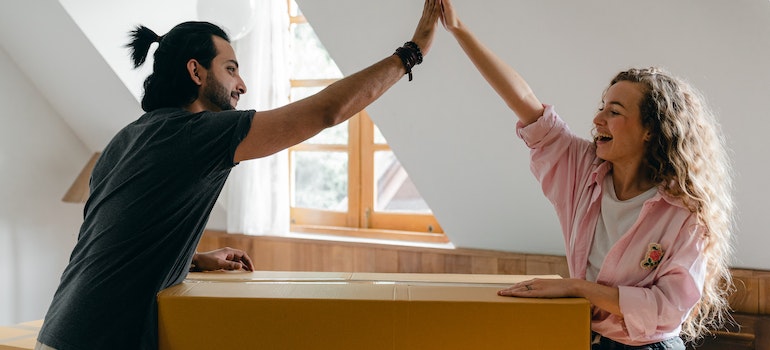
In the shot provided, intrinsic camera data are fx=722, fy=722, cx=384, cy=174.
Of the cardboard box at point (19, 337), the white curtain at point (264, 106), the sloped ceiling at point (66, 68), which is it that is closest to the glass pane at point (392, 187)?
the white curtain at point (264, 106)

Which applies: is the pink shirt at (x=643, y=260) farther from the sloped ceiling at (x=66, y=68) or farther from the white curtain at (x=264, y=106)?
the sloped ceiling at (x=66, y=68)

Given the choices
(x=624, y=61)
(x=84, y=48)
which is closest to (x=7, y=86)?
(x=84, y=48)

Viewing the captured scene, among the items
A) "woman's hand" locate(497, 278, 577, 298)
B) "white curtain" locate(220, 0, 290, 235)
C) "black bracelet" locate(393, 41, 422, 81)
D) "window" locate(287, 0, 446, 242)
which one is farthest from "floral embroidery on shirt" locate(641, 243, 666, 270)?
"white curtain" locate(220, 0, 290, 235)

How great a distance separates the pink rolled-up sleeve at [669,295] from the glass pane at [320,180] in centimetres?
235

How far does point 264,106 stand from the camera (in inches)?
131

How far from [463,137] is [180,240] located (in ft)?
4.72

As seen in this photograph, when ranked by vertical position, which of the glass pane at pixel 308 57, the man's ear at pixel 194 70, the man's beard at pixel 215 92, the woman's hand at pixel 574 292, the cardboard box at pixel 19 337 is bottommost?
the cardboard box at pixel 19 337

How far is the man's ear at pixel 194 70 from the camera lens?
5.12 feet

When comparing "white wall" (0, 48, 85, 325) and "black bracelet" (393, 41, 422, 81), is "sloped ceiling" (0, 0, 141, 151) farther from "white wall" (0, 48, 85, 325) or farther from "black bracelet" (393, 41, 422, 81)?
"black bracelet" (393, 41, 422, 81)

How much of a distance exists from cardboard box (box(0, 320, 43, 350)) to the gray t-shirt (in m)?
0.51

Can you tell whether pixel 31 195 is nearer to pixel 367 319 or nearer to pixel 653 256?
pixel 367 319

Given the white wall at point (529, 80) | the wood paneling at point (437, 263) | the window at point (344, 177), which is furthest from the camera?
the window at point (344, 177)

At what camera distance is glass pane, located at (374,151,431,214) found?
3.45 meters

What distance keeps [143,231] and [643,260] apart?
94cm
